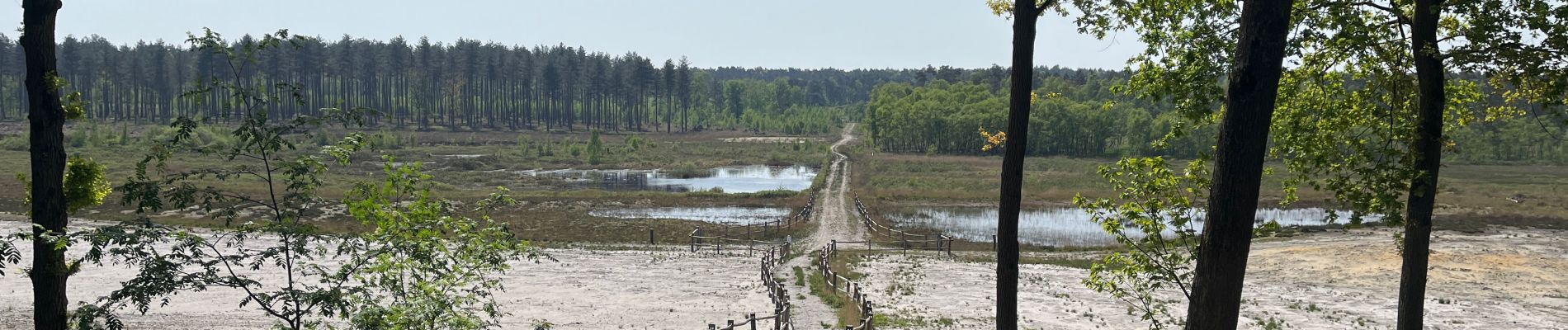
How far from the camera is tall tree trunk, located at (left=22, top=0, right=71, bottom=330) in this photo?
8.83 meters

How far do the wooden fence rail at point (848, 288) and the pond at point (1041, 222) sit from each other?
39.3 feet

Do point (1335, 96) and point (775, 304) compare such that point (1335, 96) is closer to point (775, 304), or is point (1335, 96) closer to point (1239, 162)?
point (1239, 162)

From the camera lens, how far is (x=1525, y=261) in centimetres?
3244

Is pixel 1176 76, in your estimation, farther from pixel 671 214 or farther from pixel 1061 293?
pixel 671 214

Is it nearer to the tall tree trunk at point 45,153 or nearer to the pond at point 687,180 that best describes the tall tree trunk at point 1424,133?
the tall tree trunk at point 45,153

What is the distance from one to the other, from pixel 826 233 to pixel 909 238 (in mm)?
3575

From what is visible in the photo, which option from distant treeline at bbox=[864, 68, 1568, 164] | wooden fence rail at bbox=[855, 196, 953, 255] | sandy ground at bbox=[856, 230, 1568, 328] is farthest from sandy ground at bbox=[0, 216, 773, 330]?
distant treeline at bbox=[864, 68, 1568, 164]

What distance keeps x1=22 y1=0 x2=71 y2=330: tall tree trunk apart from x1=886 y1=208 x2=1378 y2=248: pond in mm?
36604

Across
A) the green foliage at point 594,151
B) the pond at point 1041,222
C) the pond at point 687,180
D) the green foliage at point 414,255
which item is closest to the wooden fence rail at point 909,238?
the pond at point 1041,222

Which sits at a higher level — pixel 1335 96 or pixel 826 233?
pixel 1335 96

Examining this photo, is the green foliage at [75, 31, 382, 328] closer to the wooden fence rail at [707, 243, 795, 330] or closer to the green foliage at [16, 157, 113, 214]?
the green foliage at [16, 157, 113, 214]

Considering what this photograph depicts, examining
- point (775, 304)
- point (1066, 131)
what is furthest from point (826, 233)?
point (1066, 131)

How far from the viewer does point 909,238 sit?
1690 inches

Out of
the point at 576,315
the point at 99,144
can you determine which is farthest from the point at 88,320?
the point at 99,144
